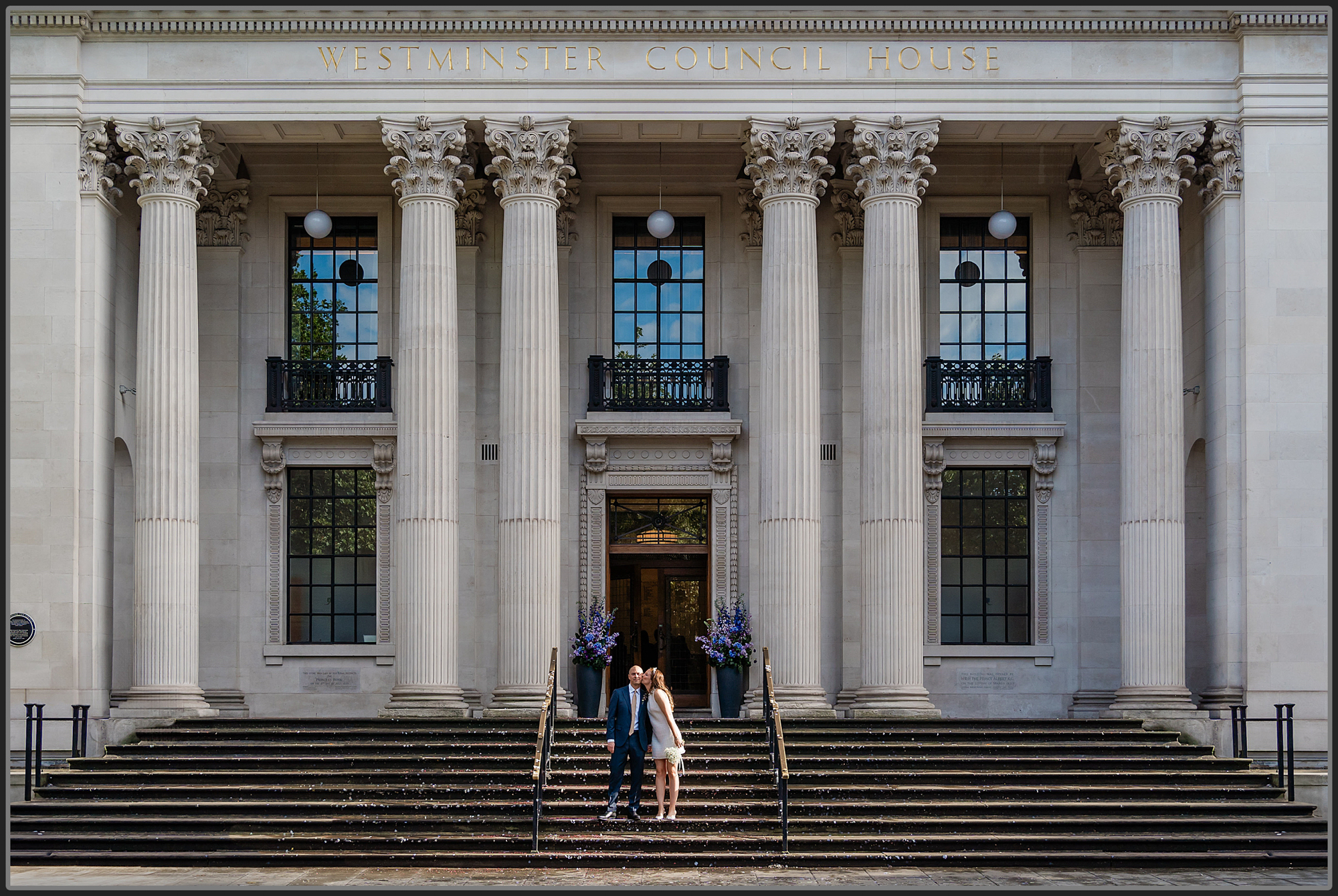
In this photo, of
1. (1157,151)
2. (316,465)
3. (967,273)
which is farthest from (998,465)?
(316,465)

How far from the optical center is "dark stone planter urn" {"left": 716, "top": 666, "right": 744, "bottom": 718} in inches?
950

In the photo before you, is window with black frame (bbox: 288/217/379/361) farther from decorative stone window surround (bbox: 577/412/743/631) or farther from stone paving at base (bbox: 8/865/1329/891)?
stone paving at base (bbox: 8/865/1329/891)

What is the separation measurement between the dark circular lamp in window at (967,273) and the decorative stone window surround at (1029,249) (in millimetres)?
391

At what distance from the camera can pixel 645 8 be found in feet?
76.8

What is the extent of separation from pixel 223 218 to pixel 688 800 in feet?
44.1

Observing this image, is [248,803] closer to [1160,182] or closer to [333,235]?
[333,235]

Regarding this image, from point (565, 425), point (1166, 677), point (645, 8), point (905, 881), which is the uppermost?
point (645, 8)

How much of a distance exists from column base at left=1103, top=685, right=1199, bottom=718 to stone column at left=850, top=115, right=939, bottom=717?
295 cm

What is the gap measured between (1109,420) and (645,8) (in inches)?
408

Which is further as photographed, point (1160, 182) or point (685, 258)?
point (685, 258)

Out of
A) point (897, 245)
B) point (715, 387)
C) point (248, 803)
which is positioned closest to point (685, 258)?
point (715, 387)

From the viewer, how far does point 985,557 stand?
2653 centimetres

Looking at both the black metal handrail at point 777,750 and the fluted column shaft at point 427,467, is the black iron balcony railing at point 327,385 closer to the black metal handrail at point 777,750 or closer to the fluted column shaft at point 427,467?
the fluted column shaft at point 427,467

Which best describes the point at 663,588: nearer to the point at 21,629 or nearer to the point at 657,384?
the point at 657,384
